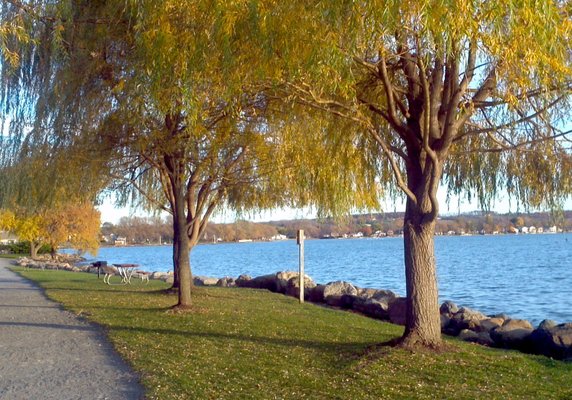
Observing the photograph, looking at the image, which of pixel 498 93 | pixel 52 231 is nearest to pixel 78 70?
pixel 498 93

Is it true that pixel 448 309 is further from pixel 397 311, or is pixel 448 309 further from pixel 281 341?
pixel 281 341

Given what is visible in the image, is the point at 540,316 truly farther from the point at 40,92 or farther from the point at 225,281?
the point at 40,92

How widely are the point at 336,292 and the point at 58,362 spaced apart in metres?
11.9

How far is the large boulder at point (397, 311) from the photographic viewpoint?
15.2 meters

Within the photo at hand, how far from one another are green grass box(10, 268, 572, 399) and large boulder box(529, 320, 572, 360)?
1398mm

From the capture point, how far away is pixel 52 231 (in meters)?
46.4

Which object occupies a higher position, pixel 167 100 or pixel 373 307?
pixel 167 100

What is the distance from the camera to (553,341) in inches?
425

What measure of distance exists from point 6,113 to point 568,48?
9663 mm

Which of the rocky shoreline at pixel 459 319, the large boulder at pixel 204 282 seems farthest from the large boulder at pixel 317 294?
the large boulder at pixel 204 282

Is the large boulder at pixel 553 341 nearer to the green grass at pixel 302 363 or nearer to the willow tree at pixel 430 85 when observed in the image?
the green grass at pixel 302 363

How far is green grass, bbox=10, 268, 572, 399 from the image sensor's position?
6770 mm

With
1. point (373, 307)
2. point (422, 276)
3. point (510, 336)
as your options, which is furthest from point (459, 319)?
point (422, 276)

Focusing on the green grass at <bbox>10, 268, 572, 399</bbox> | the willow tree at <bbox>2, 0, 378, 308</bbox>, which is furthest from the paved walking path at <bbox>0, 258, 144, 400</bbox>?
the willow tree at <bbox>2, 0, 378, 308</bbox>
